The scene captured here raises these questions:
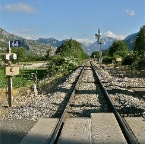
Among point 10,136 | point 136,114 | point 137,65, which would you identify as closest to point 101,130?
point 10,136

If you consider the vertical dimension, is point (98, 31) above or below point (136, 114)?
above

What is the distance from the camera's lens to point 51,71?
37.8 m

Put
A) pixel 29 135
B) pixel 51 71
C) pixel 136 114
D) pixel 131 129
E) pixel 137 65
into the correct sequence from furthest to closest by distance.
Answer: pixel 51 71 < pixel 137 65 < pixel 136 114 < pixel 131 129 < pixel 29 135

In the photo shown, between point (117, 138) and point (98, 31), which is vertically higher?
point (98, 31)

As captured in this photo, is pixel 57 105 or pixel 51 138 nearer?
pixel 51 138

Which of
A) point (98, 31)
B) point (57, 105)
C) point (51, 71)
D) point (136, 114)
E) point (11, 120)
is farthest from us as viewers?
point (98, 31)

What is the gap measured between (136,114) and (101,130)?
8.76ft

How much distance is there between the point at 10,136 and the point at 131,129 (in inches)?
104

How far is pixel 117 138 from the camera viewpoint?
22.1ft

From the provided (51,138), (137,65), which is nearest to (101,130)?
(51,138)

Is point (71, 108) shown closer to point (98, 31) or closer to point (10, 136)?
point (10, 136)

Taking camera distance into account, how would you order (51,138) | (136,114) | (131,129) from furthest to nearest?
(136,114) < (131,129) < (51,138)

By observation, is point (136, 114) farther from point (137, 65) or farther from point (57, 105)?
point (137, 65)

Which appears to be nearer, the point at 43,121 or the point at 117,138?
the point at 117,138
